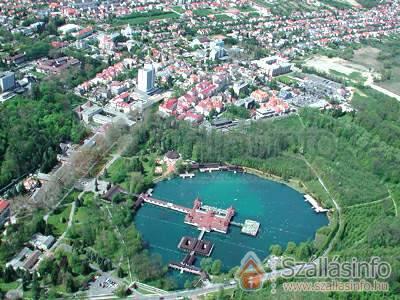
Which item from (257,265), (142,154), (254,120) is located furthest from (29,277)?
(254,120)

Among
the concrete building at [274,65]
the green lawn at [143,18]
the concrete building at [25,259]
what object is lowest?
the concrete building at [25,259]

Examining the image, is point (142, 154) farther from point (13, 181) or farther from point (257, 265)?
point (257, 265)

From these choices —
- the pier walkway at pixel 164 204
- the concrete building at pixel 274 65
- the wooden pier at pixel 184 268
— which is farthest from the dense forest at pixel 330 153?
the concrete building at pixel 274 65

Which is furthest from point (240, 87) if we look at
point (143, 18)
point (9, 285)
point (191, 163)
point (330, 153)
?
point (9, 285)

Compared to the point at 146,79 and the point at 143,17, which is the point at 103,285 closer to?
the point at 146,79

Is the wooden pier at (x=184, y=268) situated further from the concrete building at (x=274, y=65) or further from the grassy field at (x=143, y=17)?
the grassy field at (x=143, y=17)
